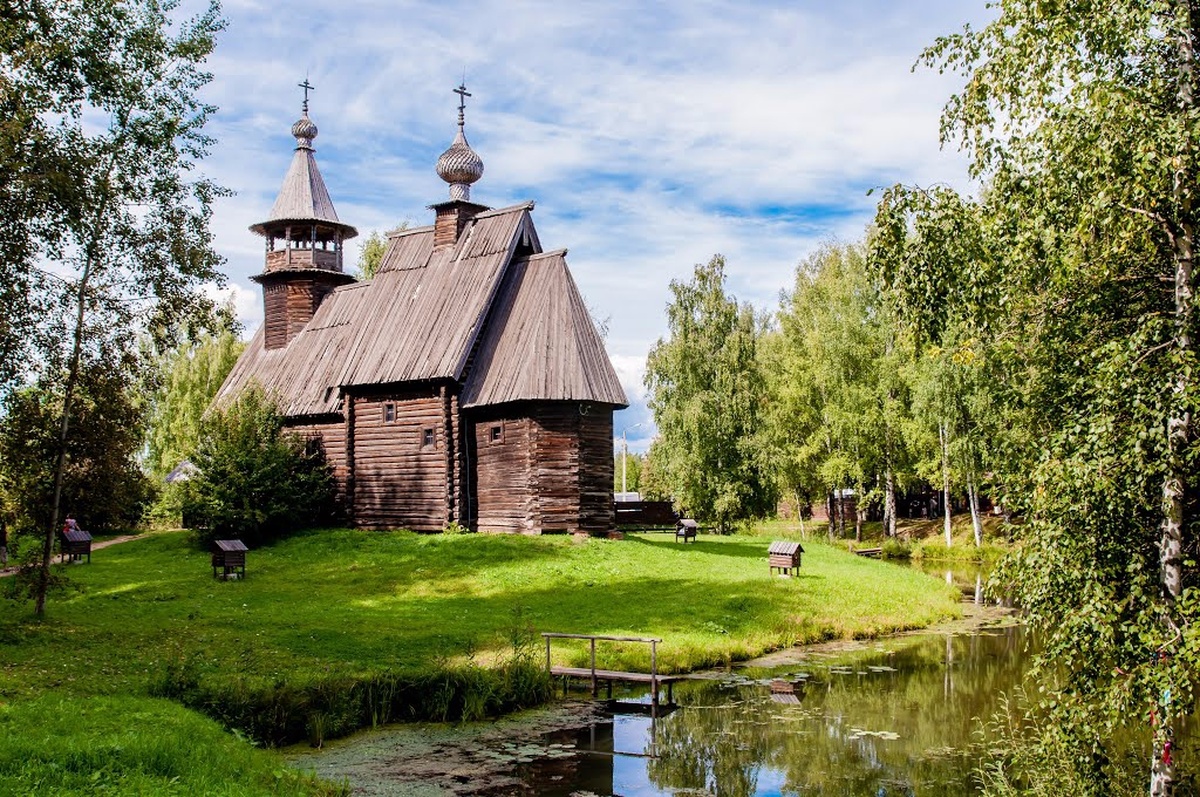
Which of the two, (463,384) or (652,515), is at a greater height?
(463,384)

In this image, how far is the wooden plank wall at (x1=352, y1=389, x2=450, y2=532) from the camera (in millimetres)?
30500

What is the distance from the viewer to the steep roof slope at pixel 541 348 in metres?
28.6

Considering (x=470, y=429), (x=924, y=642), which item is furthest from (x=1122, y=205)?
(x=470, y=429)

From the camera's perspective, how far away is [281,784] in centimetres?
1009

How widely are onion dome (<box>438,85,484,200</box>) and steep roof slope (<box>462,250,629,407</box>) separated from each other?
4.17 m

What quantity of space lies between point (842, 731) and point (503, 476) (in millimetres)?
17024

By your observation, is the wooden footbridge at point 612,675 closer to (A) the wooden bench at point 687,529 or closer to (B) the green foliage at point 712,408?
(A) the wooden bench at point 687,529

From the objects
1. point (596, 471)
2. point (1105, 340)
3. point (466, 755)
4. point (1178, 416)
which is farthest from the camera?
point (596, 471)

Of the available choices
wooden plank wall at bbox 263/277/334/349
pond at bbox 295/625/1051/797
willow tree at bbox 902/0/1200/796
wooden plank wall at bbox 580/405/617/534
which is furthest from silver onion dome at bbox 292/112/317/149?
willow tree at bbox 902/0/1200/796

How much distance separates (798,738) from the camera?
44.6 ft

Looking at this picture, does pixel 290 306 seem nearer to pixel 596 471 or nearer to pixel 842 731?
pixel 596 471

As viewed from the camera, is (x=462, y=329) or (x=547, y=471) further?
(x=462, y=329)

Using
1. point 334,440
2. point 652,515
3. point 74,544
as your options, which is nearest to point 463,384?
point 334,440

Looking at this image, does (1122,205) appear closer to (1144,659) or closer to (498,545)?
(1144,659)
